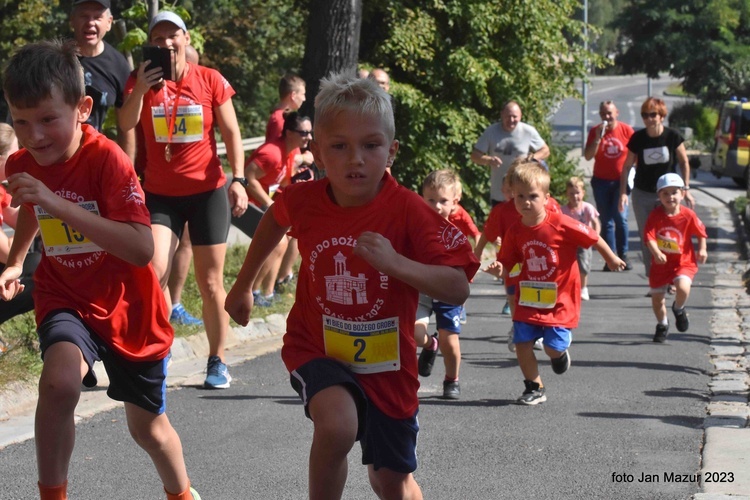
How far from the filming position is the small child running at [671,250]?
980 centimetres

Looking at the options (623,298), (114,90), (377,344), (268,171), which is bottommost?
(623,298)

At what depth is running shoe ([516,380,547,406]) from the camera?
7195 millimetres

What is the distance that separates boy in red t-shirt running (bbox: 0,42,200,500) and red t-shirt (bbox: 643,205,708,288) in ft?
21.1

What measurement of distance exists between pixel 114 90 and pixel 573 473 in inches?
140

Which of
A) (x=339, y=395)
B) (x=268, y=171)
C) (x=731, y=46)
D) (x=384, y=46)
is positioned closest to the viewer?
(x=339, y=395)

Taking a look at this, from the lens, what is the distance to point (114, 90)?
7.01 meters

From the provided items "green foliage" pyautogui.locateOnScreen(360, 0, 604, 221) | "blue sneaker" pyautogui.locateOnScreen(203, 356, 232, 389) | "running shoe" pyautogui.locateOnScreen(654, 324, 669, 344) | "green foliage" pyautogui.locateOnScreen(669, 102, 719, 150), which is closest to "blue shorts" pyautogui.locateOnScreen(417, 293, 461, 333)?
"blue sneaker" pyautogui.locateOnScreen(203, 356, 232, 389)

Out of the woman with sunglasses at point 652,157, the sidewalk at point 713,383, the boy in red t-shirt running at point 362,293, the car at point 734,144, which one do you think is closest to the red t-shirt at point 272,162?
the sidewalk at point 713,383

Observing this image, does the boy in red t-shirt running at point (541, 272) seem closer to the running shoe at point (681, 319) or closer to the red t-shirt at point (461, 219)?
the red t-shirt at point (461, 219)

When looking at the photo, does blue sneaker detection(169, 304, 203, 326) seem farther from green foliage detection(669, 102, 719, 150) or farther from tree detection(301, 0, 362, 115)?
green foliage detection(669, 102, 719, 150)

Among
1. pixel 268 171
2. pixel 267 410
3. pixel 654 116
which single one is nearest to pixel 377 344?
pixel 267 410

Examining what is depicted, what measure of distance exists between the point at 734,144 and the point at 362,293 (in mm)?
25706

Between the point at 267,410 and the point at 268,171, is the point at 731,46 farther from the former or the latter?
the point at 267,410

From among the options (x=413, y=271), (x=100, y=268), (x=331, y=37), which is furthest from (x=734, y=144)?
(x=413, y=271)
